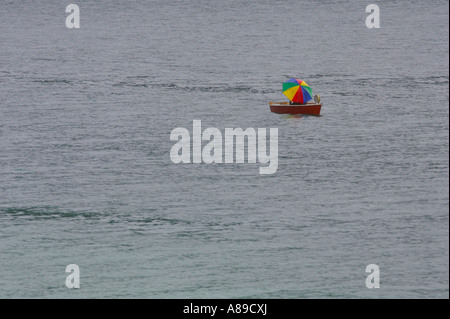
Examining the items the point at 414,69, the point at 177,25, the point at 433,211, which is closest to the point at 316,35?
the point at 177,25

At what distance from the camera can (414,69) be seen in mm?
120625

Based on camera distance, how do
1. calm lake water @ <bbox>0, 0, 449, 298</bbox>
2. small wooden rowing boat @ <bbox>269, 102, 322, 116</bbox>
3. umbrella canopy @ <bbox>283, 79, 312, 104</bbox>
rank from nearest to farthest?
calm lake water @ <bbox>0, 0, 449, 298</bbox>
umbrella canopy @ <bbox>283, 79, 312, 104</bbox>
small wooden rowing boat @ <bbox>269, 102, 322, 116</bbox>

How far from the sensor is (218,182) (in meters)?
65.2

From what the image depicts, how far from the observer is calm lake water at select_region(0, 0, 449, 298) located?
160 feet

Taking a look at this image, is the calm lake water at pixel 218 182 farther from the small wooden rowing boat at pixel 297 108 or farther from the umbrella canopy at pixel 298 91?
the umbrella canopy at pixel 298 91

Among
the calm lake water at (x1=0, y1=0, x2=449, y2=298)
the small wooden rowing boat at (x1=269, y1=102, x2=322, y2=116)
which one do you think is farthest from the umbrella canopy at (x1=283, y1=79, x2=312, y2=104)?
the calm lake water at (x1=0, y1=0, x2=449, y2=298)

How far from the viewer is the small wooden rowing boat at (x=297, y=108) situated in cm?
8525

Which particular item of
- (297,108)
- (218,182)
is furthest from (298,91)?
(218,182)

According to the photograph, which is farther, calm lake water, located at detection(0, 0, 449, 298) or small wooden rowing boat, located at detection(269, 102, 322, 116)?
small wooden rowing boat, located at detection(269, 102, 322, 116)

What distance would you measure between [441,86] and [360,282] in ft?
210

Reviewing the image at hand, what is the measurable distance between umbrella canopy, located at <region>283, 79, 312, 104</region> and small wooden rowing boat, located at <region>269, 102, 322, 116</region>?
1.79 feet

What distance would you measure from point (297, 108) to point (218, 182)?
884 inches

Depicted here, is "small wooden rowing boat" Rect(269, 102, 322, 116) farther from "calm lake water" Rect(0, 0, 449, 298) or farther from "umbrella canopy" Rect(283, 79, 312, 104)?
"calm lake water" Rect(0, 0, 449, 298)

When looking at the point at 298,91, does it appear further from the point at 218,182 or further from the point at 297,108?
the point at 218,182
